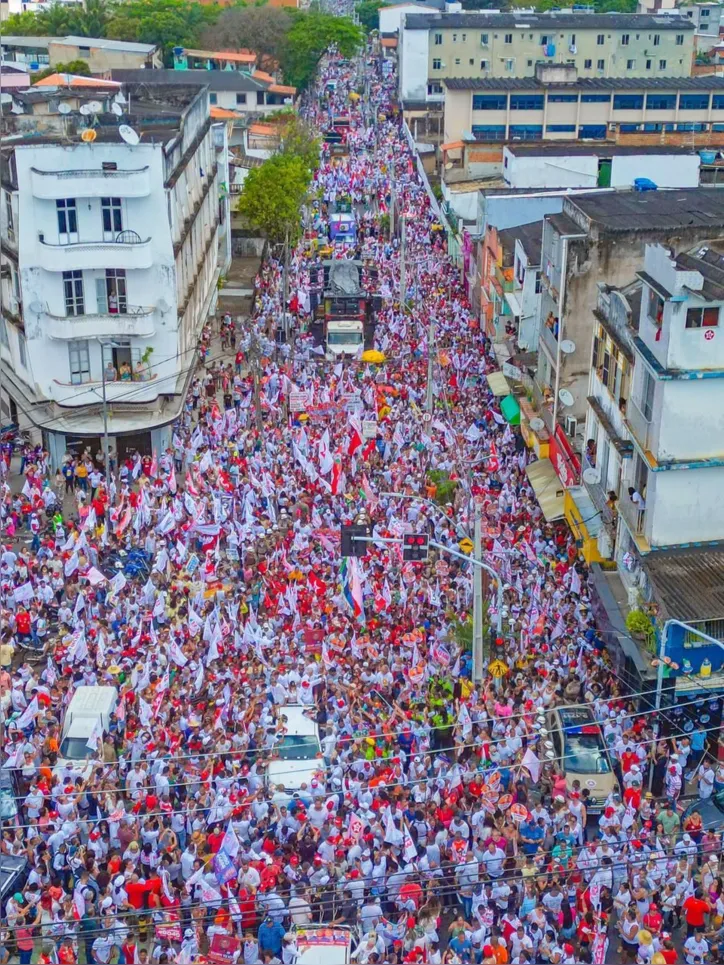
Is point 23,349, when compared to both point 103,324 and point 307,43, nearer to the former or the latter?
point 103,324

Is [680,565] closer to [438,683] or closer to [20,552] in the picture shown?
[438,683]

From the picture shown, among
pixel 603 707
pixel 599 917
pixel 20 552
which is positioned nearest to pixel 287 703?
pixel 603 707

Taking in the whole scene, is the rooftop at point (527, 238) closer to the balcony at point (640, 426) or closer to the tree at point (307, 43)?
the balcony at point (640, 426)

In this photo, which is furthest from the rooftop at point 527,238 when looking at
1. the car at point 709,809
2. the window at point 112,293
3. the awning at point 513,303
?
the car at point 709,809

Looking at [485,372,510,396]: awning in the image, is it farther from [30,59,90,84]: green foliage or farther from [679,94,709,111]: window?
[30,59,90,84]: green foliage

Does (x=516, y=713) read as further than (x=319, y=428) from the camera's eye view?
No

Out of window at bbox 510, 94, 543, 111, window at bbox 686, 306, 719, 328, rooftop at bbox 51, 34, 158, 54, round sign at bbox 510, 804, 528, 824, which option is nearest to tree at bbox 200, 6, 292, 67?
rooftop at bbox 51, 34, 158, 54
